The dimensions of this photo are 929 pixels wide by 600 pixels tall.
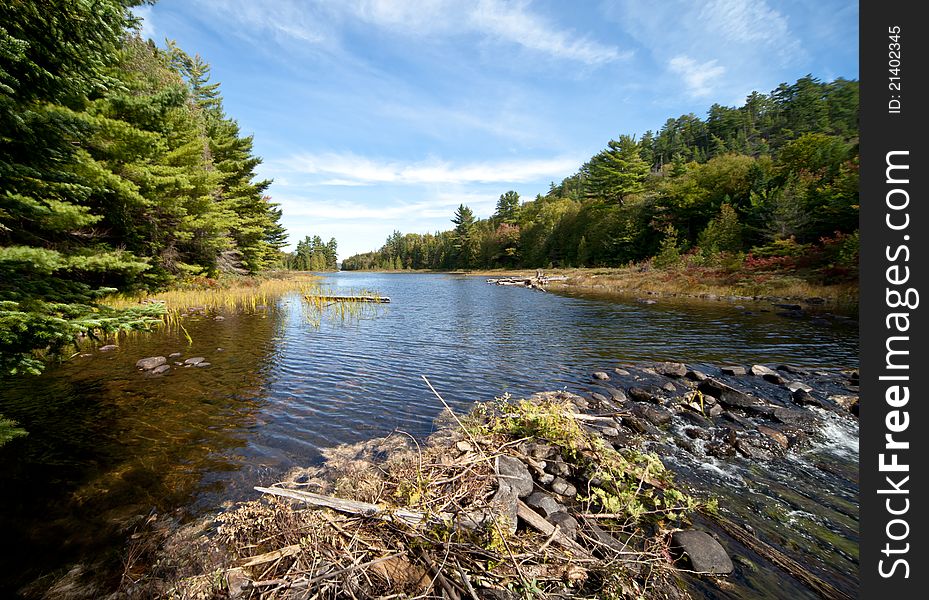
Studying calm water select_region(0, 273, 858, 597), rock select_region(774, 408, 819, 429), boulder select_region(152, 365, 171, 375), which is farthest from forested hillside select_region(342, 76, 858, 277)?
boulder select_region(152, 365, 171, 375)

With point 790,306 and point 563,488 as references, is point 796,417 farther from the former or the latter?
point 790,306

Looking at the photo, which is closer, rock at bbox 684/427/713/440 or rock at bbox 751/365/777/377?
rock at bbox 684/427/713/440

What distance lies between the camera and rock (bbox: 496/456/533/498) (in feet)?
14.4

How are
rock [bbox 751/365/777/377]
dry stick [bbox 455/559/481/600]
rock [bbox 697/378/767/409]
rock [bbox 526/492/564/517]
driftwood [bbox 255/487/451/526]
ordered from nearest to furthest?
dry stick [bbox 455/559/481/600], driftwood [bbox 255/487/451/526], rock [bbox 526/492/564/517], rock [bbox 697/378/767/409], rock [bbox 751/365/777/377]

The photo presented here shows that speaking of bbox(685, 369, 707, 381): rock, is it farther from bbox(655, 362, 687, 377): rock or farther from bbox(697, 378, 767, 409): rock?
bbox(697, 378, 767, 409): rock

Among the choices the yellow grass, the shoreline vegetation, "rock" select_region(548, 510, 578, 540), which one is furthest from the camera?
the yellow grass

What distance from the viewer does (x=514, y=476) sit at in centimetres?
455

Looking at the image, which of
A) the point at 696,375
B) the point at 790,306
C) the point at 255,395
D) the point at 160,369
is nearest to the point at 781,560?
the point at 696,375

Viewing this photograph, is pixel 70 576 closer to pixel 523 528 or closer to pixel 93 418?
pixel 523 528

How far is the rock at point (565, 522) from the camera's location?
12.3 ft

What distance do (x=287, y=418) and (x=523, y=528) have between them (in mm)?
5862

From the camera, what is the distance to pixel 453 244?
4766 inches

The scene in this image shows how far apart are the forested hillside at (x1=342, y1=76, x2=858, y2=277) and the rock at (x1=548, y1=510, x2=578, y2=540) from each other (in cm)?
3591

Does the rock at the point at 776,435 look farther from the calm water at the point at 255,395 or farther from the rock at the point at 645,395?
the rock at the point at 645,395
